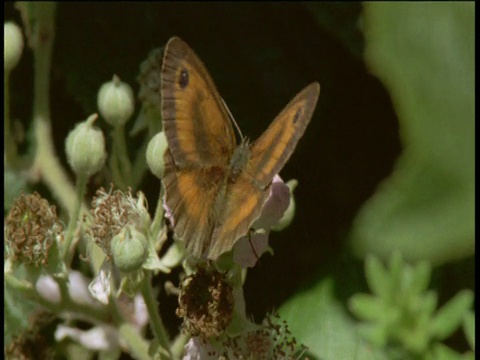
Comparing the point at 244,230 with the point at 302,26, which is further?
the point at 302,26

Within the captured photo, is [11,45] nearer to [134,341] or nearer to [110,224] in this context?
[110,224]

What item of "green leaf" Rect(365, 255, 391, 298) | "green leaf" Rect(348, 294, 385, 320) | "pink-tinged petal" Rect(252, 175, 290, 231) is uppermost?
"green leaf" Rect(365, 255, 391, 298)

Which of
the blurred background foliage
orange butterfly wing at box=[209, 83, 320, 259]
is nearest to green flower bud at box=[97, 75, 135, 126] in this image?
the blurred background foliage

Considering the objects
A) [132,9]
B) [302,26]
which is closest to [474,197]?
[302,26]

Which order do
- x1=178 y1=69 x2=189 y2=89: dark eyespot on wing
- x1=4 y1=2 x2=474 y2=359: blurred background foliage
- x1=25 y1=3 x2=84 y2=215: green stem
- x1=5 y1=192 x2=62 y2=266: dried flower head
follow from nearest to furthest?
x1=178 y1=69 x2=189 y2=89: dark eyespot on wing → x1=5 y1=192 x2=62 y2=266: dried flower head → x1=4 y1=2 x2=474 y2=359: blurred background foliage → x1=25 y1=3 x2=84 y2=215: green stem

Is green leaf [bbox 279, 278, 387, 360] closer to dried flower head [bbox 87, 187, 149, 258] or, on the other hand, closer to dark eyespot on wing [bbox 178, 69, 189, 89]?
dried flower head [bbox 87, 187, 149, 258]

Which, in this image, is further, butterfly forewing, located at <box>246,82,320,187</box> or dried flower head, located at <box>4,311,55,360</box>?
dried flower head, located at <box>4,311,55,360</box>

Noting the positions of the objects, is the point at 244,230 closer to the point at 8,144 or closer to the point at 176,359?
the point at 176,359
